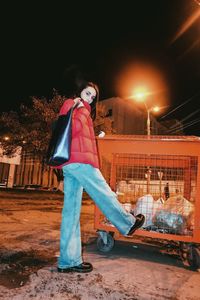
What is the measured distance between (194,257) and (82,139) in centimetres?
183

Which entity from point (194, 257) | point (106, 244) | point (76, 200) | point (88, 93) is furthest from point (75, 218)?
point (194, 257)

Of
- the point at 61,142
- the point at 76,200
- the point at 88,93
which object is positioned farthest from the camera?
the point at 88,93

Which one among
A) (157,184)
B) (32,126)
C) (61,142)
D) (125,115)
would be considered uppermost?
(125,115)

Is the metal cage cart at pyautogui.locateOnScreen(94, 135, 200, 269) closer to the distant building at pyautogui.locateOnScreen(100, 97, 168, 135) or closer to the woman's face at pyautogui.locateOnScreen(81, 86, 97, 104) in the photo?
the woman's face at pyautogui.locateOnScreen(81, 86, 97, 104)

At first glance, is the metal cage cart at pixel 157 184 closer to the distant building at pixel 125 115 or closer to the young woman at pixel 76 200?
the young woman at pixel 76 200

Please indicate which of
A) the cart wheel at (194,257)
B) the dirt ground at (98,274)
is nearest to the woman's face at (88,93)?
the dirt ground at (98,274)

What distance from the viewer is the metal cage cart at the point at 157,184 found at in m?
3.35

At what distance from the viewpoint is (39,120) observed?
2430cm

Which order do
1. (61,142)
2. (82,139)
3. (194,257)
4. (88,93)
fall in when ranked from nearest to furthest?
(61,142)
(82,139)
(88,93)
(194,257)

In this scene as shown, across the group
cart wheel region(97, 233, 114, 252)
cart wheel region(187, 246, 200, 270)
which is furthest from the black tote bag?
cart wheel region(187, 246, 200, 270)

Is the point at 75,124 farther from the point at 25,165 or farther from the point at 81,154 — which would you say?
the point at 25,165

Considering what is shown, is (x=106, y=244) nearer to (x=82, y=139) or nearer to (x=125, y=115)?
(x=82, y=139)

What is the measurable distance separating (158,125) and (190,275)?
48607 mm

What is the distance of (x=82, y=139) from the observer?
9.05 ft
